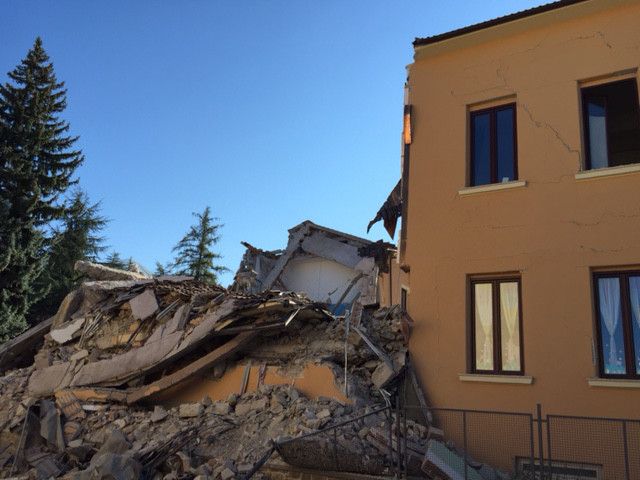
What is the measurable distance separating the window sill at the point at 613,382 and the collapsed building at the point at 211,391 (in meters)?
2.35

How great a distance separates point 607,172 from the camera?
9.09 m

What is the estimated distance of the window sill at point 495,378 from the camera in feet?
28.9

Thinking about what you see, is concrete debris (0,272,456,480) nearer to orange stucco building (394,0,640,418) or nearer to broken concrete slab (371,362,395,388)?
broken concrete slab (371,362,395,388)

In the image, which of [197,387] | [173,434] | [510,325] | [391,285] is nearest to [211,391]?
[197,387]

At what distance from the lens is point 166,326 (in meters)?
11.6

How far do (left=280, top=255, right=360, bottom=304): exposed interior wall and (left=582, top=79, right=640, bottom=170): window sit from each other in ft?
33.0

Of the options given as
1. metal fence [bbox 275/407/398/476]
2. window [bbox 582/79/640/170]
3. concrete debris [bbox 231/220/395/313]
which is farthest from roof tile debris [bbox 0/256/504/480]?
concrete debris [bbox 231/220/395/313]

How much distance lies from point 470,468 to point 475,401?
4.36 ft

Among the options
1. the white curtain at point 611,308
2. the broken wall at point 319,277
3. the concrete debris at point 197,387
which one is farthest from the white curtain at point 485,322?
the broken wall at point 319,277

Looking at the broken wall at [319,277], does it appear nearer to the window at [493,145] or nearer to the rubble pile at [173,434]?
the window at [493,145]

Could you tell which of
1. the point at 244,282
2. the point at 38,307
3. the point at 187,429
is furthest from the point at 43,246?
the point at 187,429

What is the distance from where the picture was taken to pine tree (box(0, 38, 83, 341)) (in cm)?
2164

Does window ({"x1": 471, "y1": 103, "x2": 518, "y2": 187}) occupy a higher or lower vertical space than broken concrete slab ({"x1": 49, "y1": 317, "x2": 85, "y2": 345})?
higher

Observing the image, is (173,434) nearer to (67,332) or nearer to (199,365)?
(199,365)
